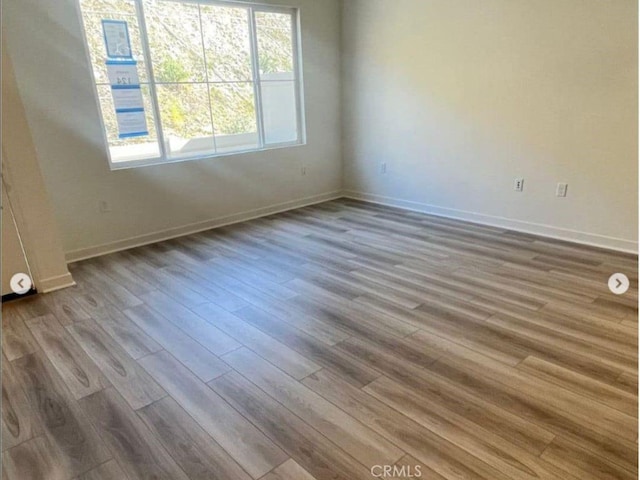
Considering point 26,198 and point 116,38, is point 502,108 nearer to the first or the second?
point 116,38

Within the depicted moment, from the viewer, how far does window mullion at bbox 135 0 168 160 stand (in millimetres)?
3709

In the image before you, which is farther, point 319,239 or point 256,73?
point 256,73

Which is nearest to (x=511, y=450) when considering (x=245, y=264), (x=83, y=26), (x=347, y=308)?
(x=347, y=308)

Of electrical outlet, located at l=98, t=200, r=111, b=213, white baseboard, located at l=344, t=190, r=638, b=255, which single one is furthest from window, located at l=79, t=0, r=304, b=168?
white baseboard, located at l=344, t=190, r=638, b=255

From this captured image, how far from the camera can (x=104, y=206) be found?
3801 mm

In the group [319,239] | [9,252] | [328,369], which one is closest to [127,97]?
[9,252]

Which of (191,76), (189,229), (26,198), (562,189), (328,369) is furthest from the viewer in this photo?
(189,229)

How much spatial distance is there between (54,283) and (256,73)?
112 inches

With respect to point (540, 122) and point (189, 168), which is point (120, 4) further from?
point (540, 122)

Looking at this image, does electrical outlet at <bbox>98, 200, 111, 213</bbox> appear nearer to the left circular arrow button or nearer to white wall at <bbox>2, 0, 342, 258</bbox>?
white wall at <bbox>2, 0, 342, 258</bbox>

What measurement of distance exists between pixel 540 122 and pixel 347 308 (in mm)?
2519

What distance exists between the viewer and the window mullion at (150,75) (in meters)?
3.71

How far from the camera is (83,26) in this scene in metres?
3.42

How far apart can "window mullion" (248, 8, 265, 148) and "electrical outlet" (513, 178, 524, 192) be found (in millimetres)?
2683
